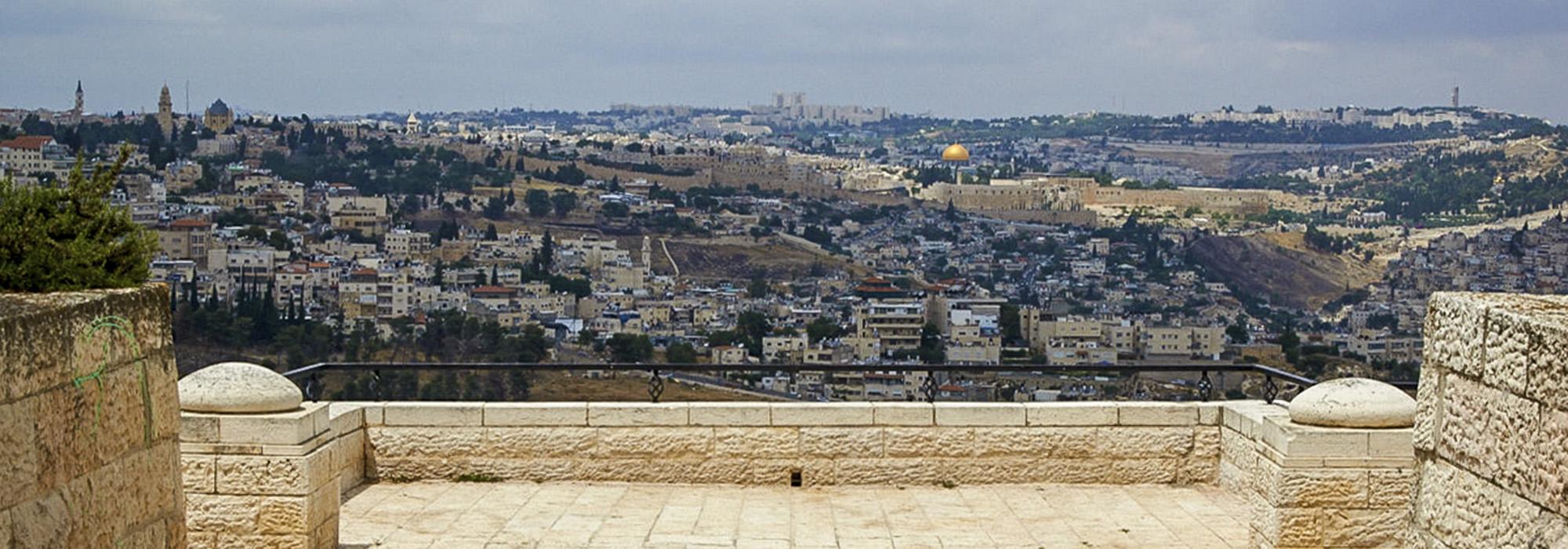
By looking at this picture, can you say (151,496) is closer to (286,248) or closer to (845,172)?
(286,248)

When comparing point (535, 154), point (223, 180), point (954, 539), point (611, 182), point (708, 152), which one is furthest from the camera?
point (708, 152)

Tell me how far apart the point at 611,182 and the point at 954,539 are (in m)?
110

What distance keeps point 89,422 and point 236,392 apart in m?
2.50

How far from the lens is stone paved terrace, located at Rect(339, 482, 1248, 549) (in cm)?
657

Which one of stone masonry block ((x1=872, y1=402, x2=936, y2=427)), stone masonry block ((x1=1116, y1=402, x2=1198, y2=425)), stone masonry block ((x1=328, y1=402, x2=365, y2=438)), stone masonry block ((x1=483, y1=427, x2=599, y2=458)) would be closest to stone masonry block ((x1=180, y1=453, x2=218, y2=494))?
stone masonry block ((x1=328, y1=402, x2=365, y2=438))

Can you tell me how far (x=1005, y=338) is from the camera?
48.3 m

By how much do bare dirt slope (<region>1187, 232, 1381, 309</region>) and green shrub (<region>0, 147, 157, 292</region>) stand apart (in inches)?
2733

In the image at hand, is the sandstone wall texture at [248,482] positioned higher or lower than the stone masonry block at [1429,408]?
lower

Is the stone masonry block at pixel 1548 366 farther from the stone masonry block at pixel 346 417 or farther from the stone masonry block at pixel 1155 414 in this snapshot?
the stone masonry block at pixel 346 417

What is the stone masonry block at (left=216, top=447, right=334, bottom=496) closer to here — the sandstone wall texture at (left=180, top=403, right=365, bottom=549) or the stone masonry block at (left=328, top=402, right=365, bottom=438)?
the sandstone wall texture at (left=180, top=403, right=365, bottom=549)

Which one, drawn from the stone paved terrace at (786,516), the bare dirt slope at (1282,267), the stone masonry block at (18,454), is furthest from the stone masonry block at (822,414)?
the bare dirt slope at (1282,267)

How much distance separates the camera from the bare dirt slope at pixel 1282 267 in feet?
245

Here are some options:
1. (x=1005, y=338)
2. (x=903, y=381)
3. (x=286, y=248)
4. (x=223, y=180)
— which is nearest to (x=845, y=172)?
(x=223, y=180)

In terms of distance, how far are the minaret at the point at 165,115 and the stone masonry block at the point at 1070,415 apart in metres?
112
